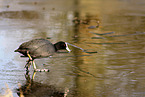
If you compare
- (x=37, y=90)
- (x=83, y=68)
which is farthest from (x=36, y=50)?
(x=37, y=90)

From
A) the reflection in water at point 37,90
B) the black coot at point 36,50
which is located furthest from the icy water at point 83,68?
the black coot at point 36,50

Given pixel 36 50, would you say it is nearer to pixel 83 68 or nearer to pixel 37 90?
pixel 83 68

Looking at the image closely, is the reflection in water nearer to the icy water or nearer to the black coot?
the icy water

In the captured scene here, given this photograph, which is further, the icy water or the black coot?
the black coot

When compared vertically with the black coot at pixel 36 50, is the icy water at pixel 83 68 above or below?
below

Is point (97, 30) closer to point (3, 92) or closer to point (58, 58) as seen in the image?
point (58, 58)

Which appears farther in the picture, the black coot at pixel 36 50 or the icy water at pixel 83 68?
the black coot at pixel 36 50

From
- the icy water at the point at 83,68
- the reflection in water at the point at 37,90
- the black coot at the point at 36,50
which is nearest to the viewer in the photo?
the reflection in water at the point at 37,90

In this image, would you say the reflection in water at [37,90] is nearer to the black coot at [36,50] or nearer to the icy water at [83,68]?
the icy water at [83,68]

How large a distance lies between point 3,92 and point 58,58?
8.93 ft

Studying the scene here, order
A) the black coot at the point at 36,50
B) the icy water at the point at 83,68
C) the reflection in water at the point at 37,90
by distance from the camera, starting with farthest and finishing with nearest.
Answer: the black coot at the point at 36,50
the icy water at the point at 83,68
the reflection in water at the point at 37,90

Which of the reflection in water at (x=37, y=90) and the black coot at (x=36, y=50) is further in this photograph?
the black coot at (x=36, y=50)

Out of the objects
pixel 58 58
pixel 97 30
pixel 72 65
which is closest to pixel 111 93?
pixel 72 65

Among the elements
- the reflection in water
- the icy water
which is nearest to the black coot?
the icy water
